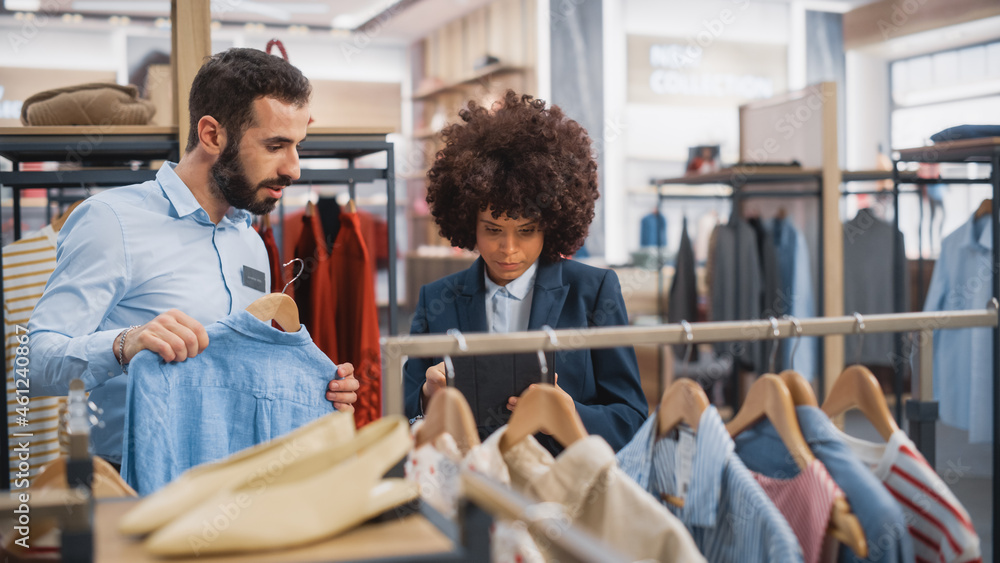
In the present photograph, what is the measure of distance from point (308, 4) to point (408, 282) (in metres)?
3.10

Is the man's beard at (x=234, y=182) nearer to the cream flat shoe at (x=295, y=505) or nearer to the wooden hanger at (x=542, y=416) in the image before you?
the wooden hanger at (x=542, y=416)

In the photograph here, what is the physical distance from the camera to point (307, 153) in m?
2.67

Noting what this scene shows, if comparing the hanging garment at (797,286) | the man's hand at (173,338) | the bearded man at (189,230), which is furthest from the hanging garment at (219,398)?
the hanging garment at (797,286)

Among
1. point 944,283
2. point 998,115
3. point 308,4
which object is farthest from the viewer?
point 308,4

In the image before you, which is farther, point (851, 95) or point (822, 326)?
point (851, 95)

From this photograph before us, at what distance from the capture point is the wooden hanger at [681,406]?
111 cm

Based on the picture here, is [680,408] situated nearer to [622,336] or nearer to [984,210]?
[622,336]

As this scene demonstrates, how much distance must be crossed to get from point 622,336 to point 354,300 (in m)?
1.48

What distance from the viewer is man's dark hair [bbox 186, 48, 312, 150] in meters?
1.86

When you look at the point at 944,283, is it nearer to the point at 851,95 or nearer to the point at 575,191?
the point at 575,191

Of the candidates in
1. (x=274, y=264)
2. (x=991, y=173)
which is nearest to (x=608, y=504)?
(x=274, y=264)

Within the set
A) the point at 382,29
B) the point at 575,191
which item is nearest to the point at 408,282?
the point at 382,29

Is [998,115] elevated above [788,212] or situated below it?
above

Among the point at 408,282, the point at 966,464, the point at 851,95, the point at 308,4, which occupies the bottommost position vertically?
the point at 966,464
